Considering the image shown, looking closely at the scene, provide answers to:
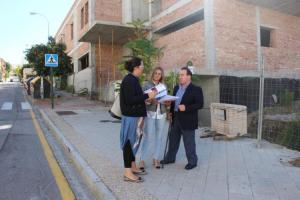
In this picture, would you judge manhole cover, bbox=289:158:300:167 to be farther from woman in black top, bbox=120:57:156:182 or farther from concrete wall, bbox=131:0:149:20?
concrete wall, bbox=131:0:149:20

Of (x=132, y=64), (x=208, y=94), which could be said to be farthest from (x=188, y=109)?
(x=208, y=94)

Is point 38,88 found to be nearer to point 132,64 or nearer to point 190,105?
point 190,105

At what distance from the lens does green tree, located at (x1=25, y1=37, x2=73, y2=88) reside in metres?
24.8

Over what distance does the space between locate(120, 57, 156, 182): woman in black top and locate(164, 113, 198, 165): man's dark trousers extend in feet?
3.23

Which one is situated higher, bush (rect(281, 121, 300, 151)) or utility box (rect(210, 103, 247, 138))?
utility box (rect(210, 103, 247, 138))

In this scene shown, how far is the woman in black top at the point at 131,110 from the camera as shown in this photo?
5.03 m

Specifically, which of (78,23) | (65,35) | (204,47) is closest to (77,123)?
(204,47)

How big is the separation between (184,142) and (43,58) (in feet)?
68.0

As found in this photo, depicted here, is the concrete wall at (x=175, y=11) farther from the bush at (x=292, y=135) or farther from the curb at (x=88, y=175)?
the curb at (x=88, y=175)

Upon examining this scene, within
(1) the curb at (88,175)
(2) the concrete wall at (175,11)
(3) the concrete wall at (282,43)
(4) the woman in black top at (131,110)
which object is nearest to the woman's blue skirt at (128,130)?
(4) the woman in black top at (131,110)

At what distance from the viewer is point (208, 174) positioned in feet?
18.0

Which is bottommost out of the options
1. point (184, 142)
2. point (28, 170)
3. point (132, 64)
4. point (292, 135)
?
point (28, 170)

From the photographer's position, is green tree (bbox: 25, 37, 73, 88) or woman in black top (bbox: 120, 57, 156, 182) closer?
woman in black top (bbox: 120, 57, 156, 182)

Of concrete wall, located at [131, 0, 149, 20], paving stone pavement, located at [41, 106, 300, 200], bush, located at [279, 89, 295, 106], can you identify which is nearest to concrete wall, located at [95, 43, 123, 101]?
concrete wall, located at [131, 0, 149, 20]
